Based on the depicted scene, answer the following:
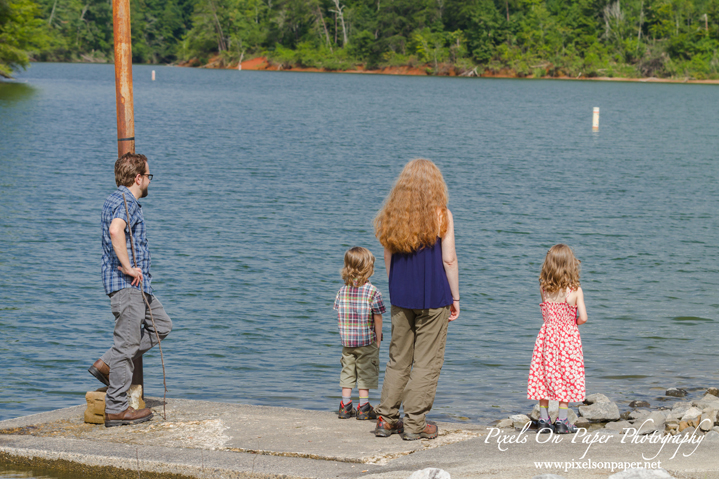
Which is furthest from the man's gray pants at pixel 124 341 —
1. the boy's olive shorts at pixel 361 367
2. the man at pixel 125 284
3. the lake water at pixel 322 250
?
the lake water at pixel 322 250

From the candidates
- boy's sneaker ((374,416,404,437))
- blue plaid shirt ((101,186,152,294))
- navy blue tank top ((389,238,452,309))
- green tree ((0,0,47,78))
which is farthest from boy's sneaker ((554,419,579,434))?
green tree ((0,0,47,78))

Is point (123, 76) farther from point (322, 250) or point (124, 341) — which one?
point (322, 250)

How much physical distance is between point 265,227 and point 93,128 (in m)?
25.1

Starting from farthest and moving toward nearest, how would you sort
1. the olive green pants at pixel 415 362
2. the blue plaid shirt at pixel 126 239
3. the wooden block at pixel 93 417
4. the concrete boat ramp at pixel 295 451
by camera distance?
the wooden block at pixel 93 417 → the blue plaid shirt at pixel 126 239 → the olive green pants at pixel 415 362 → the concrete boat ramp at pixel 295 451

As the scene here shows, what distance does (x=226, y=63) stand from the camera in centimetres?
14175

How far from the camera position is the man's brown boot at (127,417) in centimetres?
584

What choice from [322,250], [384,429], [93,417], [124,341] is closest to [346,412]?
[384,429]

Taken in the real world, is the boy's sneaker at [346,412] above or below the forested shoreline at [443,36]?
below

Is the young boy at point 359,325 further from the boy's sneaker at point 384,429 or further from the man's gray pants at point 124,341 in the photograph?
the man's gray pants at point 124,341

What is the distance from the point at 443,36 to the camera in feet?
420

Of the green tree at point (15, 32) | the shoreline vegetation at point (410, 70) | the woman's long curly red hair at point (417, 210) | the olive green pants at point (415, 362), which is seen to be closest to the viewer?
the woman's long curly red hair at point (417, 210)

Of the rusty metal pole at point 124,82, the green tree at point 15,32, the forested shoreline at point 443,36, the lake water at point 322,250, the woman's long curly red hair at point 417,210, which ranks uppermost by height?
the forested shoreline at point 443,36

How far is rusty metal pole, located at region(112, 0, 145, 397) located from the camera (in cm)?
632

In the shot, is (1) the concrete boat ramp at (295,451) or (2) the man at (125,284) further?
(2) the man at (125,284)
